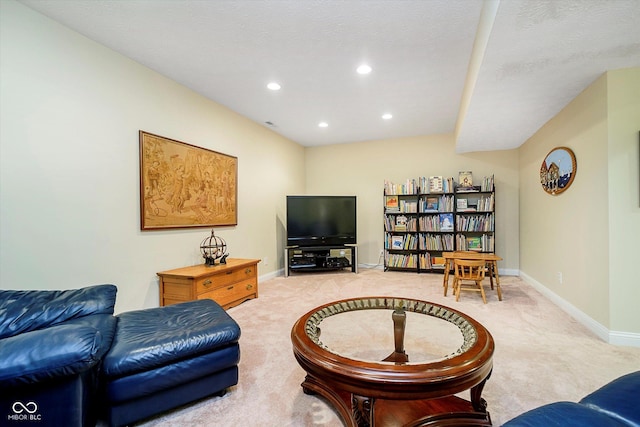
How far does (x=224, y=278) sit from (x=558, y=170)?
3.99 meters

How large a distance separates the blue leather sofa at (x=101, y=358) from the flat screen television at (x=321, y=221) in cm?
319

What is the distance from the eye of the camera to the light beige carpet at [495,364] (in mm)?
1613

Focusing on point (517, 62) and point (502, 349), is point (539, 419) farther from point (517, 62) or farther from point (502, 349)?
point (517, 62)

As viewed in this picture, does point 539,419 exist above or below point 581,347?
above

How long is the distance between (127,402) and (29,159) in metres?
1.88

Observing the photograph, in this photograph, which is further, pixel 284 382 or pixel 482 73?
pixel 482 73

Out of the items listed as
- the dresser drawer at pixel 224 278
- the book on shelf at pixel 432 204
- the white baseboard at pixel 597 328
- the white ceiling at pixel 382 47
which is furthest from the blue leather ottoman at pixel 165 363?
the book on shelf at pixel 432 204

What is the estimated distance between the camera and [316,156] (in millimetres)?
6332

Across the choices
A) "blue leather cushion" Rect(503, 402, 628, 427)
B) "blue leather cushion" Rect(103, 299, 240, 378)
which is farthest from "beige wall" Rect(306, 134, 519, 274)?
"blue leather cushion" Rect(503, 402, 628, 427)

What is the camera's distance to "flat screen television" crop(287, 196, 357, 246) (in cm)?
523

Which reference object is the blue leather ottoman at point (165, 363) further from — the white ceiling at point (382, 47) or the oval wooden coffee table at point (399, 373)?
the white ceiling at point (382, 47)

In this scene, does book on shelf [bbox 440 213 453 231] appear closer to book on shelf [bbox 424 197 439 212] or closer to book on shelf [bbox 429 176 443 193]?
book on shelf [bbox 424 197 439 212]

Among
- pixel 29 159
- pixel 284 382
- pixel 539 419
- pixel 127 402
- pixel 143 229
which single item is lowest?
pixel 284 382

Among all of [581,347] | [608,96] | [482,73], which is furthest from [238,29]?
[581,347]
